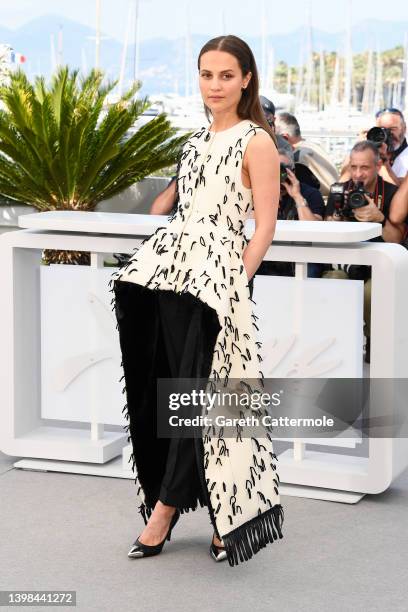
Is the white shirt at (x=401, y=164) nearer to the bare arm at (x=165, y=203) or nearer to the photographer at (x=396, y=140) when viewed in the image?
the photographer at (x=396, y=140)

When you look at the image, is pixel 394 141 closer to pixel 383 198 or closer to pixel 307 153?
pixel 307 153

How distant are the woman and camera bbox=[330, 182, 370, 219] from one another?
2980 mm

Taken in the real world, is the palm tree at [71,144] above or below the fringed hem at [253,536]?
above

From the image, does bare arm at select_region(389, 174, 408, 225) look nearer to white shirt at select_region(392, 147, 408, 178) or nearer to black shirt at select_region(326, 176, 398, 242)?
black shirt at select_region(326, 176, 398, 242)

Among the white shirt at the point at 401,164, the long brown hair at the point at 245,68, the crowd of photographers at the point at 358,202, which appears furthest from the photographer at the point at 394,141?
the long brown hair at the point at 245,68

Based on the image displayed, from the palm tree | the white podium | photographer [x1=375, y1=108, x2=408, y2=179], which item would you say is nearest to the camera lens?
the white podium

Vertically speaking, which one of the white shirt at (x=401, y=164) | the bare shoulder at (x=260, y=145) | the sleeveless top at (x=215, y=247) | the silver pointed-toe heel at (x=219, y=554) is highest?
the white shirt at (x=401, y=164)

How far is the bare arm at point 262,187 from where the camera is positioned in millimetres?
4133

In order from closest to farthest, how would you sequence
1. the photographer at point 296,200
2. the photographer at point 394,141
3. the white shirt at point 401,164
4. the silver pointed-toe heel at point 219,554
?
the silver pointed-toe heel at point 219,554, the photographer at point 296,200, the photographer at point 394,141, the white shirt at point 401,164

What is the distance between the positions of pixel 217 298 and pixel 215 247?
201 millimetres

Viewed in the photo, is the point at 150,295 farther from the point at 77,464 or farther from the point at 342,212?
the point at 342,212

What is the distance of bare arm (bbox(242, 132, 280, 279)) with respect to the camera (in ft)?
13.6

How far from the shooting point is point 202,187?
4.23 metres

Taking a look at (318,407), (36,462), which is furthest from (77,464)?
(318,407)
